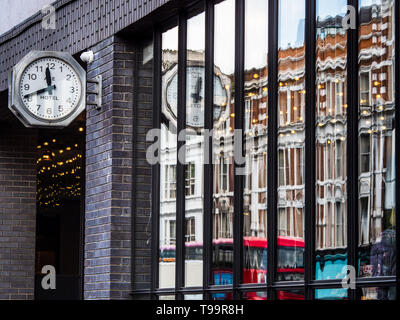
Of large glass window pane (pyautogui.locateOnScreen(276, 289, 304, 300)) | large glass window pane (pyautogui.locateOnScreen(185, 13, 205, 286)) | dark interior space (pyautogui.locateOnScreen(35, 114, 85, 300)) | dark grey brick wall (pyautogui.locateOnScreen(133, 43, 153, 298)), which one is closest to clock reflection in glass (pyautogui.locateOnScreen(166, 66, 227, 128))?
large glass window pane (pyautogui.locateOnScreen(185, 13, 205, 286))

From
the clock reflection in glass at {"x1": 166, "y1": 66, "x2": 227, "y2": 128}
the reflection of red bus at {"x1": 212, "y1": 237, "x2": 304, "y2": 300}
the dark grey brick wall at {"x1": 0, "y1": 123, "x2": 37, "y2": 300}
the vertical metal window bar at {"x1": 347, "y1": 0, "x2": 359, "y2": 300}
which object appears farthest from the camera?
the dark grey brick wall at {"x1": 0, "y1": 123, "x2": 37, "y2": 300}

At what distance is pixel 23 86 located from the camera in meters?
11.7

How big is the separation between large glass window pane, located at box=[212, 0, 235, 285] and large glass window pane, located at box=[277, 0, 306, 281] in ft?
2.89

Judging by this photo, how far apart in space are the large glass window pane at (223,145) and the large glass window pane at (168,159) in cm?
88

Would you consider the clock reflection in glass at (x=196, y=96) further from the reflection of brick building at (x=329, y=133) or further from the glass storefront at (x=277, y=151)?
the reflection of brick building at (x=329, y=133)

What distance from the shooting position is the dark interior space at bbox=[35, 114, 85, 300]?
58.4 feet

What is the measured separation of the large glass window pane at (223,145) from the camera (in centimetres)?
1004

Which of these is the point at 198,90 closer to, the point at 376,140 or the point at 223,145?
the point at 223,145

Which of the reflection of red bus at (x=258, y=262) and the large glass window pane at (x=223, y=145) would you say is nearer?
the reflection of red bus at (x=258, y=262)

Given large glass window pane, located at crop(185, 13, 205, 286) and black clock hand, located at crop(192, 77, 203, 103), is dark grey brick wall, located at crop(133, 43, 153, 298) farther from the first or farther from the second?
black clock hand, located at crop(192, 77, 203, 103)

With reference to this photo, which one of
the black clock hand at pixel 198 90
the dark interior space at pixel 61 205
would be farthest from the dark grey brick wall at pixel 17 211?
the black clock hand at pixel 198 90

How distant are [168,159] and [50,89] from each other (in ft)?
5.42

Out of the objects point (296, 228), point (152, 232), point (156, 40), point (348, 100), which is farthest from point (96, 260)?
point (348, 100)
